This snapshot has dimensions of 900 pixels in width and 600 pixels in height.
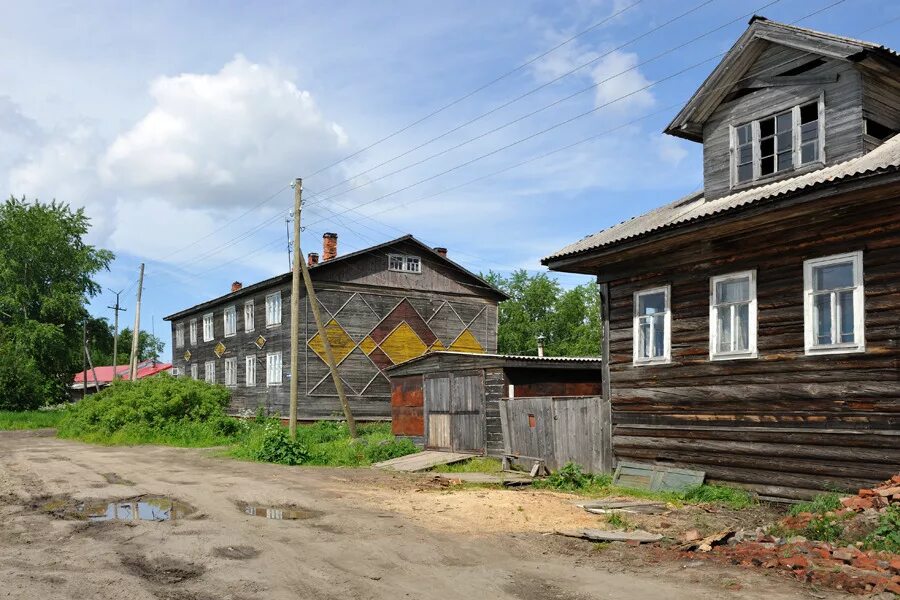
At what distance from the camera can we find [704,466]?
14.5m

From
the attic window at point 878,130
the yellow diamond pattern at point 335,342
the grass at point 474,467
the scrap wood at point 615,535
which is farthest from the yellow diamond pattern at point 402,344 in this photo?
the scrap wood at point 615,535

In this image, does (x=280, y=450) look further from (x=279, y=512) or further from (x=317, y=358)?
(x=317, y=358)

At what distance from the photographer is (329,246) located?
37.0 metres

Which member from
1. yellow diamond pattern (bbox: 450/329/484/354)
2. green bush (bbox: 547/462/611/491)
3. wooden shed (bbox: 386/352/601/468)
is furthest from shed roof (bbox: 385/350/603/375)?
yellow diamond pattern (bbox: 450/329/484/354)

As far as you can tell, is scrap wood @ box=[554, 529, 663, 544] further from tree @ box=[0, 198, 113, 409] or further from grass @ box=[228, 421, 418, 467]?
tree @ box=[0, 198, 113, 409]

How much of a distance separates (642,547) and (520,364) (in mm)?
11421

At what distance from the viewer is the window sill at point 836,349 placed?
11898 mm

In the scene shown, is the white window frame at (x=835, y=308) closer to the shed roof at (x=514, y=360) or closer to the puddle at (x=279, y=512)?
the puddle at (x=279, y=512)

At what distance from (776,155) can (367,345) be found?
74.5ft

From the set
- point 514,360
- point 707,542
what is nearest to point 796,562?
point 707,542

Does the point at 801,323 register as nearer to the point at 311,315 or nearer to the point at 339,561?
the point at 339,561

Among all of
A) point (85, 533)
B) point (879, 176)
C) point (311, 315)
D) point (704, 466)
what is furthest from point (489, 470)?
point (311, 315)

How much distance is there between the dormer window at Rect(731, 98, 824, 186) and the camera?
13.9 metres

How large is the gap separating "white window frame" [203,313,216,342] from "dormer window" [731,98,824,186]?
3386 centimetres
